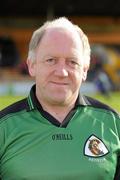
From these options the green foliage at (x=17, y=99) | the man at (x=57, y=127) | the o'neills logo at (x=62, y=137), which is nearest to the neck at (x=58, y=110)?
the man at (x=57, y=127)

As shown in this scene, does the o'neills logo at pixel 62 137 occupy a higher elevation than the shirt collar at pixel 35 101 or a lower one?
lower

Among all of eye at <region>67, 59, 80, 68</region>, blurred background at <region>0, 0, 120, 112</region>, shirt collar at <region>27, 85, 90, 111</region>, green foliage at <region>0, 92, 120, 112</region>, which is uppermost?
eye at <region>67, 59, 80, 68</region>

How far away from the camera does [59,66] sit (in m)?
2.98

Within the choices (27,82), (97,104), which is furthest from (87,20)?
(97,104)

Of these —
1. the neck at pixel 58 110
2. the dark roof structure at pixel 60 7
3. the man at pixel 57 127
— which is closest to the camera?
the man at pixel 57 127

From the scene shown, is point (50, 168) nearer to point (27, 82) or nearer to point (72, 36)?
point (72, 36)

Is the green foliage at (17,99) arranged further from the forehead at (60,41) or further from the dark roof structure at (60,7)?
the dark roof structure at (60,7)

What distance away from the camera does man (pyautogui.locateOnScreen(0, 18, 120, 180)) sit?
2.94 m

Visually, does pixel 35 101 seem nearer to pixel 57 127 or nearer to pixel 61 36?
pixel 57 127

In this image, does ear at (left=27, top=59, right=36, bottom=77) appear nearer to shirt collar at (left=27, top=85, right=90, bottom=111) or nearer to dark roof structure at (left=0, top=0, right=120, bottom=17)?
shirt collar at (left=27, top=85, right=90, bottom=111)

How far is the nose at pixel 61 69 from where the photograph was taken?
9.72 ft

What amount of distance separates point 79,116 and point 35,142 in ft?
0.92

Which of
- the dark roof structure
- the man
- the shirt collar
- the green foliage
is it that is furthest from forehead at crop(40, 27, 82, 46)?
the dark roof structure

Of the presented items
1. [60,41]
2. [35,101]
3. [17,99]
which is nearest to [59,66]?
[60,41]
